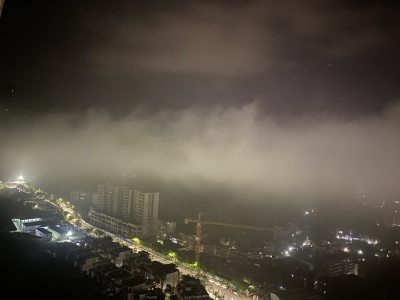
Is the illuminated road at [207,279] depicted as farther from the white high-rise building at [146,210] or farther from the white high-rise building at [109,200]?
the white high-rise building at [109,200]

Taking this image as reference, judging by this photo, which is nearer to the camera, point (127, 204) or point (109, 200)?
point (127, 204)

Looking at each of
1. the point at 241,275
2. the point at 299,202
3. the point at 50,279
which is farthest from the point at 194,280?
the point at 299,202

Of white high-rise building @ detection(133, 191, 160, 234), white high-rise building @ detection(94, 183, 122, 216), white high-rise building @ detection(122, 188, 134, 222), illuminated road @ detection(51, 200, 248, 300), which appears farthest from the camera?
white high-rise building @ detection(94, 183, 122, 216)

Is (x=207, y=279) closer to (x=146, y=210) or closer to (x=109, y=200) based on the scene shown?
(x=146, y=210)

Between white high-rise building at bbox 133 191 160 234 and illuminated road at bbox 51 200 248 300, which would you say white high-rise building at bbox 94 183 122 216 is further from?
illuminated road at bbox 51 200 248 300

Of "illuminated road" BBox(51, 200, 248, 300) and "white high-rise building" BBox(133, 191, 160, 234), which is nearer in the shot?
"illuminated road" BBox(51, 200, 248, 300)

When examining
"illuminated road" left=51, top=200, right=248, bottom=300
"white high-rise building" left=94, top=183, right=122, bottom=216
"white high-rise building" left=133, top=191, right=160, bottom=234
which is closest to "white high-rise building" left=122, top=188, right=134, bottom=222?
"white high-rise building" left=133, top=191, right=160, bottom=234

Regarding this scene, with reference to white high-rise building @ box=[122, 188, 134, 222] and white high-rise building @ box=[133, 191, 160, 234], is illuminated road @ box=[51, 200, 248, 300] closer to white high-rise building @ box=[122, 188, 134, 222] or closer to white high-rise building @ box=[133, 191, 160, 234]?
white high-rise building @ box=[133, 191, 160, 234]

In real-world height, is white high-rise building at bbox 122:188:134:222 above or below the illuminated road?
above

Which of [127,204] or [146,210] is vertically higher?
[127,204]

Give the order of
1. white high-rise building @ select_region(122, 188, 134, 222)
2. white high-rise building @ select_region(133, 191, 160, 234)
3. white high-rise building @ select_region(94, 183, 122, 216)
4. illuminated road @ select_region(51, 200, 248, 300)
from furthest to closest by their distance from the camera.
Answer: white high-rise building @ select_region(94, 183, 122, 216)
white high-rise building @ select_region(122, 188, 134, 222)
white high-rise building @ select_region(133, 191, 160, 234)
illuminated road @ select_region(51, 200, 248, 300)

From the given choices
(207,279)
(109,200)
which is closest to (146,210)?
(109,200)

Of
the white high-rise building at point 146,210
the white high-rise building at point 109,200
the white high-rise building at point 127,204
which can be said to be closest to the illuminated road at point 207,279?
the white high-rise building at point 146,210
